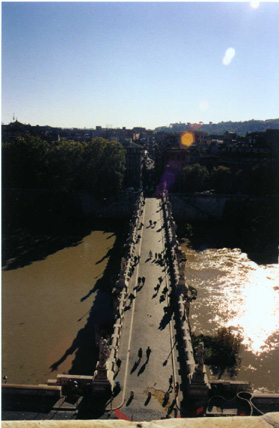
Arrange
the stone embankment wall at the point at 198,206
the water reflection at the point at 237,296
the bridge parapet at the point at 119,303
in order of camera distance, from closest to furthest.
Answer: the bridge parapet at the point at 119,303
the water reflection at the point at 237,296
the stone embankment wall at the point at 198,206

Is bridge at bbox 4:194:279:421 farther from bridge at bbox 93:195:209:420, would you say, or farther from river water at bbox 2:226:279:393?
river water at bbox 2:226:279:393

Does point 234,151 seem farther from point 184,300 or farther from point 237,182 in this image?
point 184,300

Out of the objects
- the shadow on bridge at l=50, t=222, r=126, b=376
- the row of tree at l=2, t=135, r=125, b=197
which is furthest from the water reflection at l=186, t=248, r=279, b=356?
the row of tree at l=2, t=135, r=125, b=197

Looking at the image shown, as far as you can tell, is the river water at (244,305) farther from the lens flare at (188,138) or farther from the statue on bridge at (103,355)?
the lens flare at (188,138)

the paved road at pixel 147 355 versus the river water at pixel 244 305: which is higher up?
the paved road at pixel 147 355

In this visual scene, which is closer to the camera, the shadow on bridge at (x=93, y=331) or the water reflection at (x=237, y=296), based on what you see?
the shadow on bridge at (x=93, y=331)

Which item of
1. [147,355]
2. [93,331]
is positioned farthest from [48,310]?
[147,355]

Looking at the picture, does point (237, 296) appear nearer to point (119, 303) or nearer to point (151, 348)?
point (119, 303)

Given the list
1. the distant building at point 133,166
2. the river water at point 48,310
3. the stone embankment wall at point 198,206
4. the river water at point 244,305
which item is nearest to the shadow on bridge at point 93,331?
the river water at point 48,310

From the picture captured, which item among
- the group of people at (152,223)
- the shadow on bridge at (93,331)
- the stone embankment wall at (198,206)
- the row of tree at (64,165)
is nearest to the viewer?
the shadow on bridge at (93,331)
